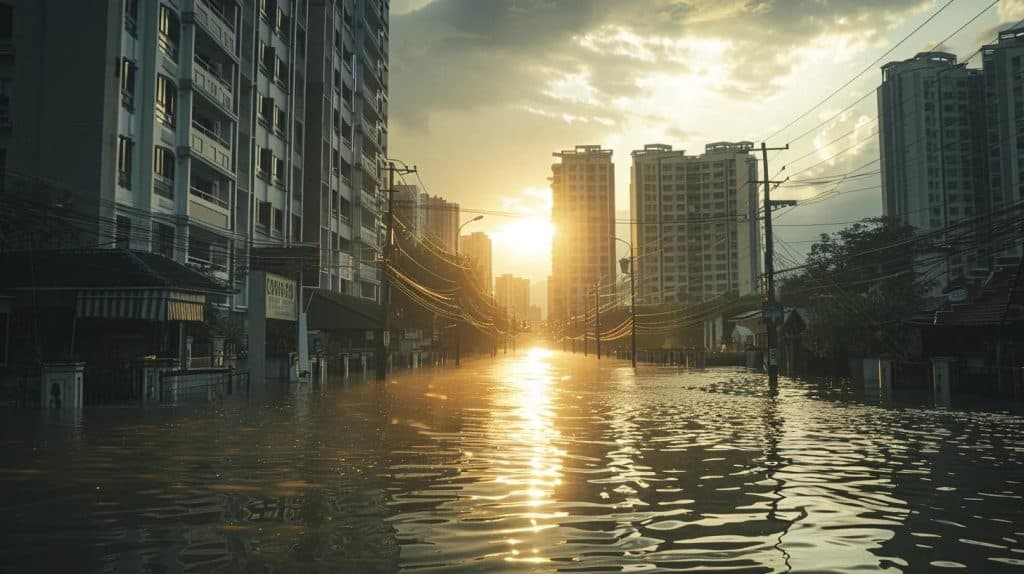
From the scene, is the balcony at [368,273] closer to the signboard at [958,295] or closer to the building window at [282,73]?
the building window at [282,73]

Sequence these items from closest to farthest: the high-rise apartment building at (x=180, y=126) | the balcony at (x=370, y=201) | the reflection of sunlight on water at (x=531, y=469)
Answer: the reflection of sunlight on water at (x=531, y=469), the high-rise apartment building at (x=180, y=126), the balcony at (x=370, y=201)

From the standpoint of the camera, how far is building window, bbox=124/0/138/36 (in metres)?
32.6

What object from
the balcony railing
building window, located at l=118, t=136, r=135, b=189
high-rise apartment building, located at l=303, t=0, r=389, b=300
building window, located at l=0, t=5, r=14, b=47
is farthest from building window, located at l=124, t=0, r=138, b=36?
high-rise apartment building, located at l=303, t=0, r=389, b=300

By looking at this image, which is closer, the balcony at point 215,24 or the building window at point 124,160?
the building window at point 124,160

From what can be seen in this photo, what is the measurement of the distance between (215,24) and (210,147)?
6450mm

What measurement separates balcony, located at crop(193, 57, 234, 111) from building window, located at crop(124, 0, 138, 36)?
3.64 metres

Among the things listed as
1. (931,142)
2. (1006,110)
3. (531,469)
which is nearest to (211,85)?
(531,469)

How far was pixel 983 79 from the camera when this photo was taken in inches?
2891

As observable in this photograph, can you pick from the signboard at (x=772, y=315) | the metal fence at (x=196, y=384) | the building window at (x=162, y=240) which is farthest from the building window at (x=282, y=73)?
the signboard at (x=772, y=315)

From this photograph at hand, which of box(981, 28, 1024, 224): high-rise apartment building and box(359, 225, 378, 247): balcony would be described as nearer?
box(981, 28, 1024, 224): high-rise apartment building

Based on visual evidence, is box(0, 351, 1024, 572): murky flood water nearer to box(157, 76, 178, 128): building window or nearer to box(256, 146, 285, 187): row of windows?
box(157, 76, 178, 128): building window

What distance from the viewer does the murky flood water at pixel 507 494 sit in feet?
22.2

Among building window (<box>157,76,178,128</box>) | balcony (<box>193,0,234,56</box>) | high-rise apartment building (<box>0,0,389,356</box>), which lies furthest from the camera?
balcony (<box>193,0,234,56</box>)

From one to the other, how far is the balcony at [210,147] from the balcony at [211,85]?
1676 mm
